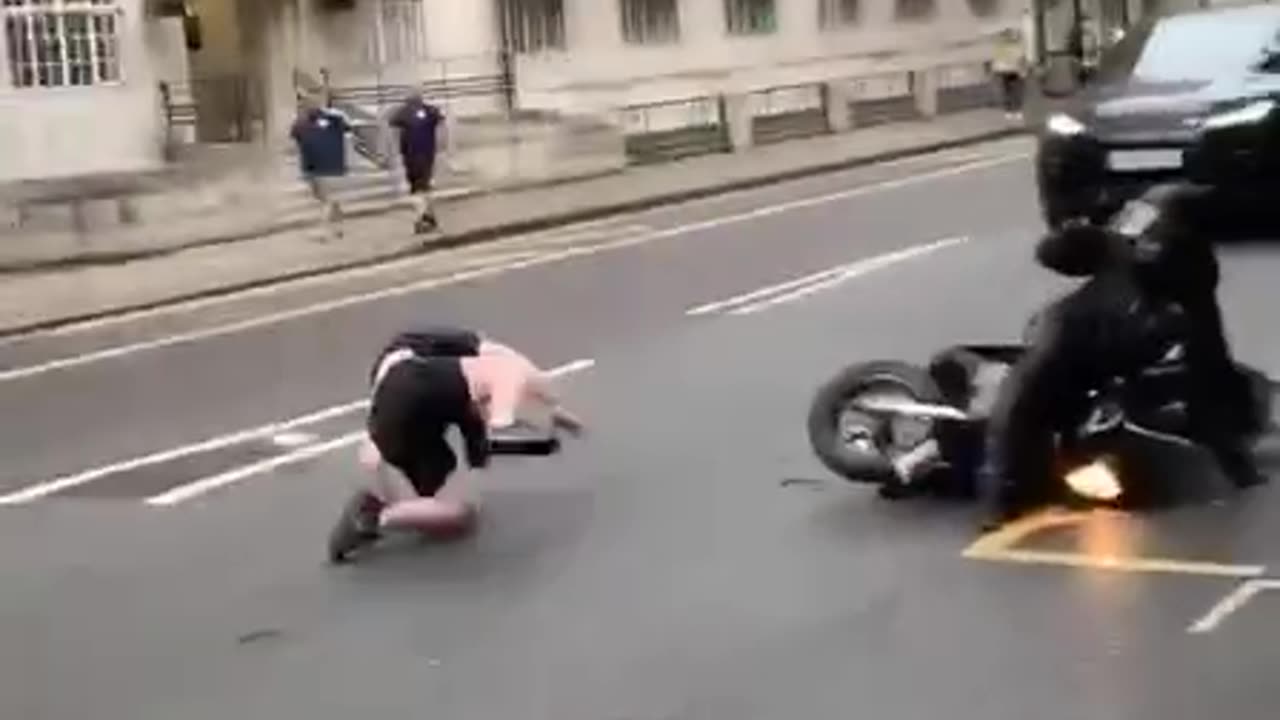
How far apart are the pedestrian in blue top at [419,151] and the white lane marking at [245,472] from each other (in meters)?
14.4

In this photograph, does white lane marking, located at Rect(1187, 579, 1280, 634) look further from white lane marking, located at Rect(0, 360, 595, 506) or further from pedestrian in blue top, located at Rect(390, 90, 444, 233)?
pedestrian in blue top, located at Rect(390, 90, 444, 233)

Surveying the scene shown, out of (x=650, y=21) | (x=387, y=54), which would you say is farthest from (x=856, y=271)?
(x=650, y=21)

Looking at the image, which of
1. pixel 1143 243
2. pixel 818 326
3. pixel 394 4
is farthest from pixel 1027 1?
pixel 1143 243

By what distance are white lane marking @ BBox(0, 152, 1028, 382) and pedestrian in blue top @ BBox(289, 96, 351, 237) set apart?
3.94 metres

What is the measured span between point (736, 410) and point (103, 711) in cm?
519

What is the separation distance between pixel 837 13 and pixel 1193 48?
31.8 metres

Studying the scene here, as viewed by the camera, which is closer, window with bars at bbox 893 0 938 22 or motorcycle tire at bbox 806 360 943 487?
motorcycle tire at bbox 806 360 943 487

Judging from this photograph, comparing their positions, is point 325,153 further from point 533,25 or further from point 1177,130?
point 533,25

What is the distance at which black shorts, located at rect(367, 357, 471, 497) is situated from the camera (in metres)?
8.95

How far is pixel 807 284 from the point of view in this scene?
17562 millimetres

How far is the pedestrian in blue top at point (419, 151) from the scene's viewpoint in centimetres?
2633

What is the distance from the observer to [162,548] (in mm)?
9461

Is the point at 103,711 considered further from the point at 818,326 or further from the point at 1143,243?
the point at 818,326

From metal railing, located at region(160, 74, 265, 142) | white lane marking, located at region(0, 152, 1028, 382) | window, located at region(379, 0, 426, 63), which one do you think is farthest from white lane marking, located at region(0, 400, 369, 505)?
window, located at region(379, 0, 426, 63)
